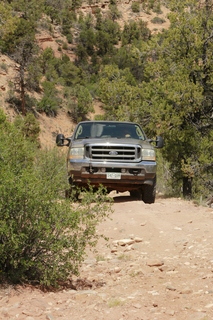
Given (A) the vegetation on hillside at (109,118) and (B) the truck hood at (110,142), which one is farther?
(B) the truck hood at (110,142)

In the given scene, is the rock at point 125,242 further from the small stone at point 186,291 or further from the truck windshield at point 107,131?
the truck windshield at point 107,131

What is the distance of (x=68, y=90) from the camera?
49625 millimetres

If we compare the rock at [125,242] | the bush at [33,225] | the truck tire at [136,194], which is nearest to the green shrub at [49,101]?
the truck tire at [136,194]

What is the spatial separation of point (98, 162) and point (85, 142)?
20.6 inches

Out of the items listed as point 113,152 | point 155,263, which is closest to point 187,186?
point 113,152

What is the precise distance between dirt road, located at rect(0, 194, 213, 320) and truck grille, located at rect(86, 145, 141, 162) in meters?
1.82

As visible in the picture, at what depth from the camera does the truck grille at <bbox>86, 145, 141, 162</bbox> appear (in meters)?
8.88

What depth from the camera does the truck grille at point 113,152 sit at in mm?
8875

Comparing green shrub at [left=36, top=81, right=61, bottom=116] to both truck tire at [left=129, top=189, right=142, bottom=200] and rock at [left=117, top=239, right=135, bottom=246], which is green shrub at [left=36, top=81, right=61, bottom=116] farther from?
rock at [left=117, top=239, right=135, bottom=246]

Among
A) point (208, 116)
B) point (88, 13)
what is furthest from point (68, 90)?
point (208, 116)

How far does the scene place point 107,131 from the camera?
9.97 metres

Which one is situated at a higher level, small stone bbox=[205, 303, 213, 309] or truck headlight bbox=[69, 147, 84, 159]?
small stone bbox=[205, 303, 213, 309]

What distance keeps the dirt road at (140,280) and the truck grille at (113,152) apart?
182 centimetres

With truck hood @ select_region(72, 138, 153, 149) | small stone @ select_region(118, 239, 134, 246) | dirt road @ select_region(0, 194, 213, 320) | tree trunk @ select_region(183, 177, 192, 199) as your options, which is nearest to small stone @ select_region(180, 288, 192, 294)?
dirt road @ select_region(0, 194, 213, 320)
